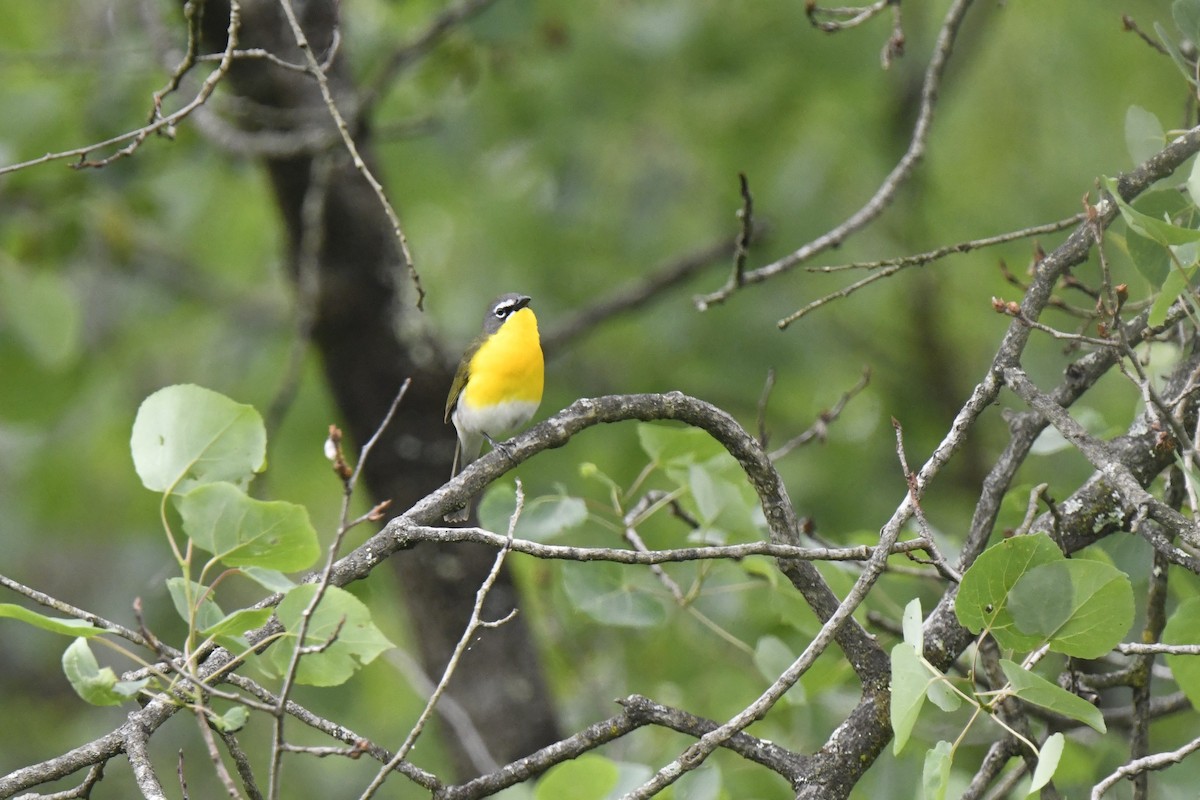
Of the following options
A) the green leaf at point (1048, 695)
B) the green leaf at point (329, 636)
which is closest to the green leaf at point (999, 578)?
the green leaf at point (1048, 695)

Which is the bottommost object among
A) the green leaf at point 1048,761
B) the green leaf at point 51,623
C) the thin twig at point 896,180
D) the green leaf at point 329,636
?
the green leaf at point 1048,761

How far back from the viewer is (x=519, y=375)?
5215mm

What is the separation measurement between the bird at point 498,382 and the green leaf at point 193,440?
2558 mm

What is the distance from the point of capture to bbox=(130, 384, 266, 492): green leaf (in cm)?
250

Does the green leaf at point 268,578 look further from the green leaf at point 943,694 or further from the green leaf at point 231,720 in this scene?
the green leaf at point 943,694

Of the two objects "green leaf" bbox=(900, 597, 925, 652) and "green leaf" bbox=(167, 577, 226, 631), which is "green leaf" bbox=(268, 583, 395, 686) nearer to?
"green leaf" bbox=(167, 577, 226, 631)

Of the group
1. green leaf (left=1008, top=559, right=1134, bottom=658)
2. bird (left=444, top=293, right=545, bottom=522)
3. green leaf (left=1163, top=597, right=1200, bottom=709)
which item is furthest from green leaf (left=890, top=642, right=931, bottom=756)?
bird (left=444, top=293, right=545, bottom=522)

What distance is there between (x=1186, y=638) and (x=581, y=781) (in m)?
1.43

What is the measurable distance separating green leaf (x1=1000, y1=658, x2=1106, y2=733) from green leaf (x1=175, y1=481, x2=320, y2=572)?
1.31m

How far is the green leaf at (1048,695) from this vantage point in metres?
2.26

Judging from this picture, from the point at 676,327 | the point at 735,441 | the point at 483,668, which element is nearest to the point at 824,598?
the point at 735,441

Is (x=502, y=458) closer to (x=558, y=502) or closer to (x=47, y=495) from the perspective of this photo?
(x=558, y=502)

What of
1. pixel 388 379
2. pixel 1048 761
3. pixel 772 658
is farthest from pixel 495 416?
pixel 1048 761

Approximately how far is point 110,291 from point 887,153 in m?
5.70
